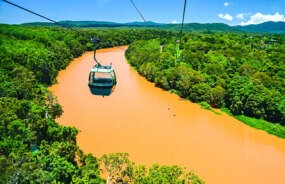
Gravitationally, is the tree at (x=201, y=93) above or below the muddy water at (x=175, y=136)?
above

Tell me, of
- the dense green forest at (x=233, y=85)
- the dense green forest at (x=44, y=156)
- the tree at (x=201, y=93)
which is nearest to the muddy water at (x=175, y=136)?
the tree at (x=201, y=93)

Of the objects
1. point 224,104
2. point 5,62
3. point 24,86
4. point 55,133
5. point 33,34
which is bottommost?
point 224,104

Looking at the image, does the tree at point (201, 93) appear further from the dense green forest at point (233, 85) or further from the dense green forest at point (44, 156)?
the dense green forest at point (44, 156)

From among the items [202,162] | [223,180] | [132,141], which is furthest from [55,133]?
[223,180]

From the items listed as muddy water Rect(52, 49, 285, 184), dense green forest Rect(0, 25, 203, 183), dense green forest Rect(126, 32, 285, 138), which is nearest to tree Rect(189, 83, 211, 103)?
dense green forest Rect(126, 32, 285, 138)

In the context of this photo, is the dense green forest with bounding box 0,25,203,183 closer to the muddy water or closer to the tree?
the muddy water

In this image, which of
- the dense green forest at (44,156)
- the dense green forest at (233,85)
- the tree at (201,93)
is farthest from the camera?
the tree at (201,93)

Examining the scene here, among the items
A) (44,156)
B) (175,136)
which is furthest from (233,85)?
(44,156)

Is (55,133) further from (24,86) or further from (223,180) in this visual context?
(223,180)
